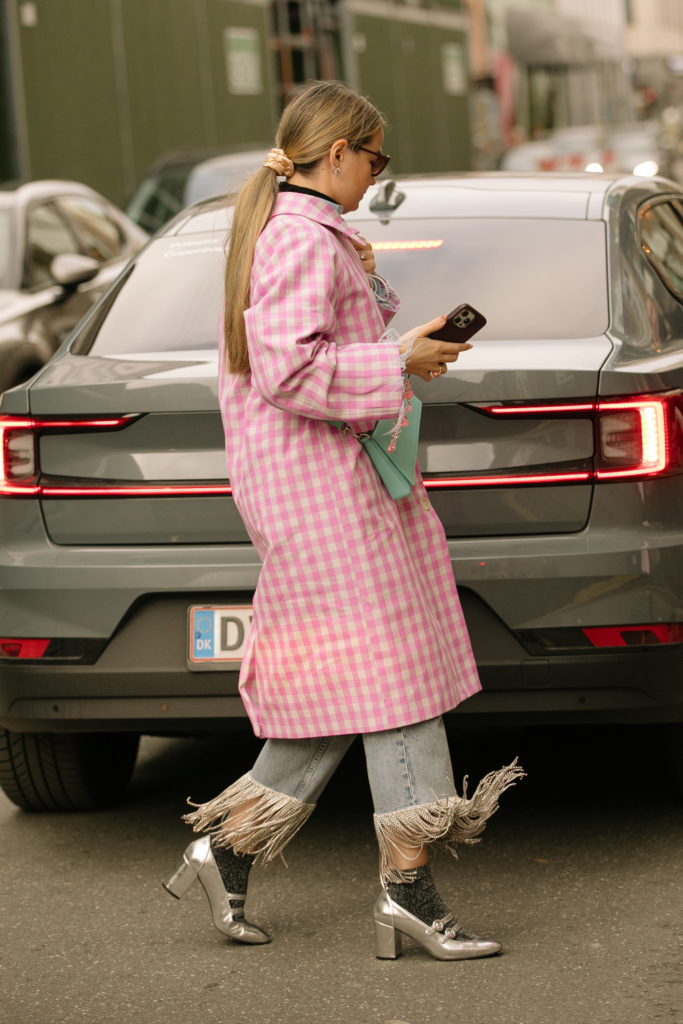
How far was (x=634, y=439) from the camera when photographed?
3746mm

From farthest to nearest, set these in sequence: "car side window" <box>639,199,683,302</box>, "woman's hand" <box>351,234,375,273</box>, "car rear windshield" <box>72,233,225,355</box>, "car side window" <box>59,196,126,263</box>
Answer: "car side window" <box>59,196,126,263</box> → "car side window" <box>639,199,683,302</box> → "car rear windshield" <box>72,233,225,355</box> → "woman's hand" <box>351,234,375,273</box>

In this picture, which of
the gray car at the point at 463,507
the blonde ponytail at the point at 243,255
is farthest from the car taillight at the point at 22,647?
the blonde ponytail at the point at 243,255

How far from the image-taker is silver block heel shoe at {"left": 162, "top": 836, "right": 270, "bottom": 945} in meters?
3.62

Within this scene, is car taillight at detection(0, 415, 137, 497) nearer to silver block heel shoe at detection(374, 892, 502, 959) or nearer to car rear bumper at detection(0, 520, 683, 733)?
car rear bumper at detection(0, 520, 683, 733)

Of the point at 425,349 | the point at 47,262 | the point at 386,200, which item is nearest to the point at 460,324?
the point at 425,349

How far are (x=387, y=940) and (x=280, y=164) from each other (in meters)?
1.55

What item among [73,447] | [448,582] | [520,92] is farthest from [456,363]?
[520,92]

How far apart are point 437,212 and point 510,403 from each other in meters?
1.05

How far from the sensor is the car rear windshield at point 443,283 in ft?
13.6

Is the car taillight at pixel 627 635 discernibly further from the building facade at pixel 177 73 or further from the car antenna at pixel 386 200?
the building facade at pixel 177 73

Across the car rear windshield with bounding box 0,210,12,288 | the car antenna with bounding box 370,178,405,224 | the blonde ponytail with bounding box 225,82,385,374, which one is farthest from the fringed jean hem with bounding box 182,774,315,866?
the car rear windshield with bounding box 0,210,12,288

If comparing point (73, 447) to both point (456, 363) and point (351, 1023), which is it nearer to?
point (456, 363)

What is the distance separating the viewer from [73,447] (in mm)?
4000

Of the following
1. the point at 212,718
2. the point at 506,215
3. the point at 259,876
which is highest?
the point at 506,215
